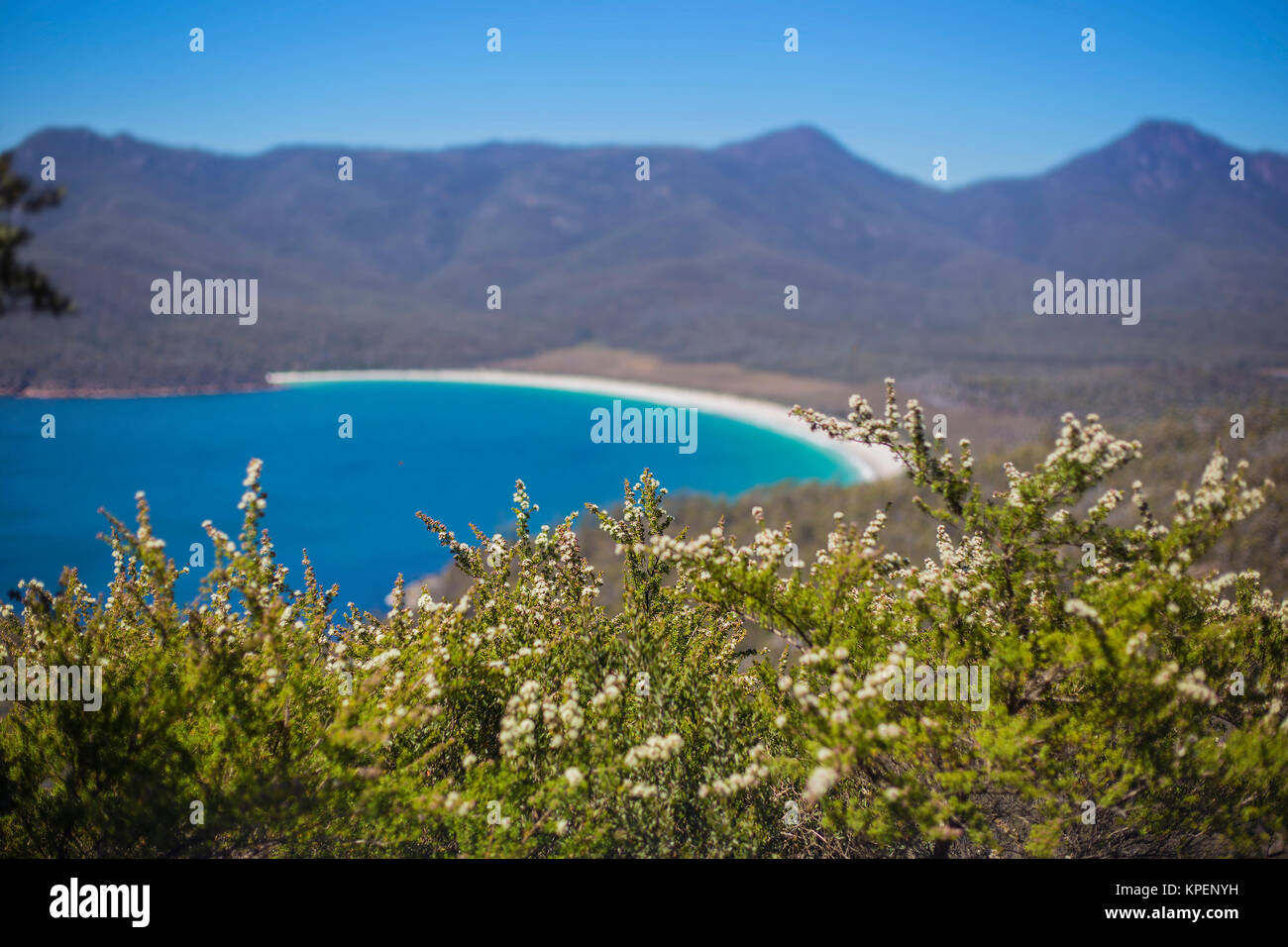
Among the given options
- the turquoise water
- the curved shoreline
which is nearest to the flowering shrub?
the turquoise water

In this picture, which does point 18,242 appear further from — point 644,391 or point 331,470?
point 644,391

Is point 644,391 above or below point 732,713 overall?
above

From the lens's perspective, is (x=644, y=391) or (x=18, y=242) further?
(x=644, y=391)

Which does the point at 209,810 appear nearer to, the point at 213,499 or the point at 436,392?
the point at 213,499

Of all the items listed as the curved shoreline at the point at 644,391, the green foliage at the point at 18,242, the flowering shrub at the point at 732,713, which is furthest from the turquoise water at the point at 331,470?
the green foliage at the point at 18,242

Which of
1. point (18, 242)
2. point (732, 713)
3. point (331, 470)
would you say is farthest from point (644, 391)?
point (18, 242)

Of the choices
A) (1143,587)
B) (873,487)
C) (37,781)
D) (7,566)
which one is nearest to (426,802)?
(37,781)

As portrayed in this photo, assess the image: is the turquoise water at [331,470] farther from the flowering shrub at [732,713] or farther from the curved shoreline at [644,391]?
the flowering shrub at [732,713]

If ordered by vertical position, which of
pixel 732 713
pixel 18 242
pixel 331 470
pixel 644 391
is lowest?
pixel 732 713
